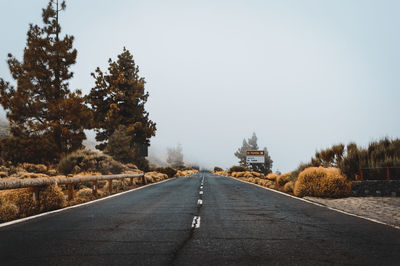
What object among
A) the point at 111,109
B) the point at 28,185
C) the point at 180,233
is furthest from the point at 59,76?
the point at 180,233

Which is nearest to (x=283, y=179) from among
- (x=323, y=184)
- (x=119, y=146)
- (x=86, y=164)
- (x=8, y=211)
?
(x=323, y=184)

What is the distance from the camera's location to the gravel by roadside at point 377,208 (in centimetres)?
800

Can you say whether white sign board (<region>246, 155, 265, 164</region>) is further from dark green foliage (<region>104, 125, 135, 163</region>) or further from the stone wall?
the stone wall

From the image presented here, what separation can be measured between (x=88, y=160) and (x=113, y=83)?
66.0 feet

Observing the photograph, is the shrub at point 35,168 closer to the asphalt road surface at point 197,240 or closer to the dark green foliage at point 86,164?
the dark green foliage at point 86,164

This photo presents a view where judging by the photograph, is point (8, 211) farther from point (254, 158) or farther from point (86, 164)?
point (254, 158)

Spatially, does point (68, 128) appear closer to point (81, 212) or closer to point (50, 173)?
point (50, 173)

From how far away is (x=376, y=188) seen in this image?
42.4 ft

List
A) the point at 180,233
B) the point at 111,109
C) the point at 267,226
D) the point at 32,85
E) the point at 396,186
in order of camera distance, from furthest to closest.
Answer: the point at 111,109 < the point at 32,85 < the point at 396,186 < the point at 267,226 < the point at 180,233

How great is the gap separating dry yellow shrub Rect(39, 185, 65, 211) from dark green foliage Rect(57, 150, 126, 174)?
10.9 m

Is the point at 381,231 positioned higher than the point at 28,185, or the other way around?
the point at 28,185

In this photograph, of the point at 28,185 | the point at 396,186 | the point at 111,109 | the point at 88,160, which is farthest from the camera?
the point at 111,109

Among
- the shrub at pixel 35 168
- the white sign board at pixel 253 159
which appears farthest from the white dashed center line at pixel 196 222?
the white sign board at pixel 253 159

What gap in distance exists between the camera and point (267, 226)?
6.63 m
